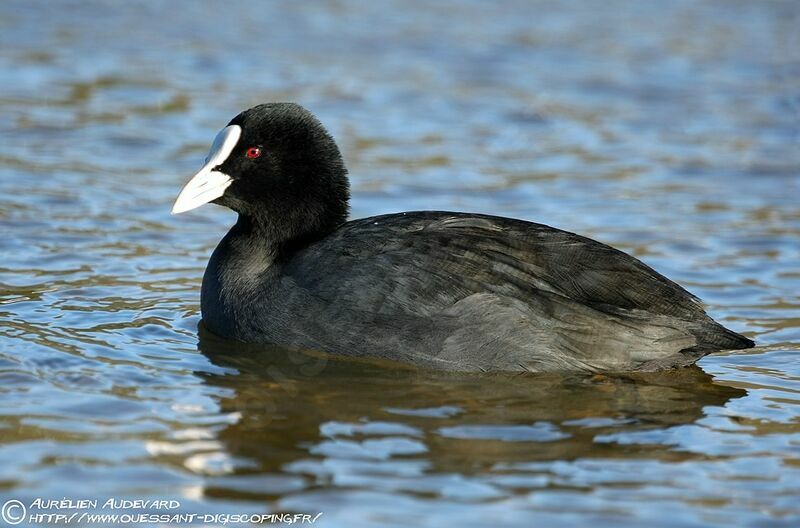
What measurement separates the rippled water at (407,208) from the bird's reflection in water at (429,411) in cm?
2

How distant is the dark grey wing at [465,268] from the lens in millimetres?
5672

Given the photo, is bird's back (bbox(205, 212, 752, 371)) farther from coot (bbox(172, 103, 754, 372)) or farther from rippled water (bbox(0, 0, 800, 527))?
rippled water (bbox(0, 0, 800, 527))

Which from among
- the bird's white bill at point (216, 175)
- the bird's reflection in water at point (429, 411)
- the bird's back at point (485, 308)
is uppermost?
the bird's white bill at point (216, 175)

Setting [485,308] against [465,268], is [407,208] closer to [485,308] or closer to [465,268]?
[465,268]

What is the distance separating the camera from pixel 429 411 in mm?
5211

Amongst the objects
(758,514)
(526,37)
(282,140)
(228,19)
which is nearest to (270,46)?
(228,19)

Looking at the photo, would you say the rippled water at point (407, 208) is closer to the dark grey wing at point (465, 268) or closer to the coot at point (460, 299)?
the coot at point (460, 299)

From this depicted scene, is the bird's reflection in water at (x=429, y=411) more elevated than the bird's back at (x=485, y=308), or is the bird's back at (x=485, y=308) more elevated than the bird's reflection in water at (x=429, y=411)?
the bird's back at (x=485, y=308)

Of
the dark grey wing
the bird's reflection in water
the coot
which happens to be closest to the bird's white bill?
the coot

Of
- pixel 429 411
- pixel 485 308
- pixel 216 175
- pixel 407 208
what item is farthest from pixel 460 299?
pixel 407 208

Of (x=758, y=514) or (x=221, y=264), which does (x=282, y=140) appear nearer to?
(x=221, y=264)

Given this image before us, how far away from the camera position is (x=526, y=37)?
1374 cm

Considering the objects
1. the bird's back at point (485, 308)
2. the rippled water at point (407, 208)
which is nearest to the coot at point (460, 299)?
the bird's back at point (485, 308)

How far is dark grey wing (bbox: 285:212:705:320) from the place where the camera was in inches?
223
